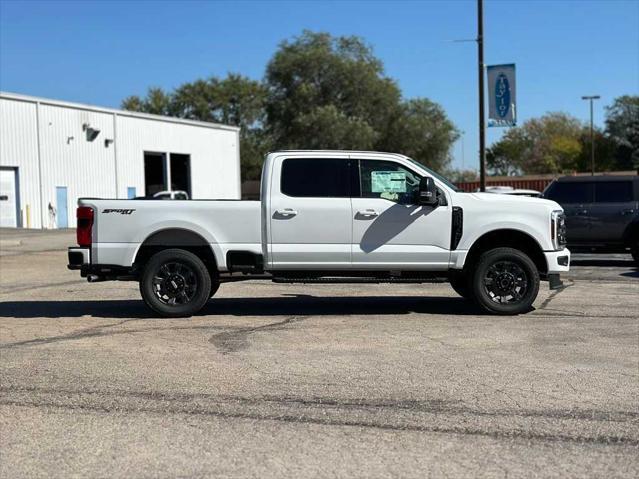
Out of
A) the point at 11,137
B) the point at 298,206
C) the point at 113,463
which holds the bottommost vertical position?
the point at 113,463

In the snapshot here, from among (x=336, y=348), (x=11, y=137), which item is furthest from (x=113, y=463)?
(x=11, y=137)

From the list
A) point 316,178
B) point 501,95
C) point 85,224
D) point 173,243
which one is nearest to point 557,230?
point 316,178

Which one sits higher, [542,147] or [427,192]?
[542,147]

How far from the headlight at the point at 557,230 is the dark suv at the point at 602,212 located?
736 centimetres

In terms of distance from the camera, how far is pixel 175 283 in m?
9.84

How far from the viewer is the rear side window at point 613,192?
55.6ft

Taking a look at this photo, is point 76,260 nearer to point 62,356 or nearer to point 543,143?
point 62,356

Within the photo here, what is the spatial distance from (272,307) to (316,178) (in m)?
2.09

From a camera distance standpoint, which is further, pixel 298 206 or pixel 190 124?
pixel 190 124

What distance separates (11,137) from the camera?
3800 cm

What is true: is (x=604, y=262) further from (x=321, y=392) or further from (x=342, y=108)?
(x=342, y=108)

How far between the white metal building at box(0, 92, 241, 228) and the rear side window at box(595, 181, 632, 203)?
2960 cm

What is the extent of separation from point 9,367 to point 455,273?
561 centimetres

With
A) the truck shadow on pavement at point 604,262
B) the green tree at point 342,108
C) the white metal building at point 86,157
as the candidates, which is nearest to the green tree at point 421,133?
the green tree at point 342,108
